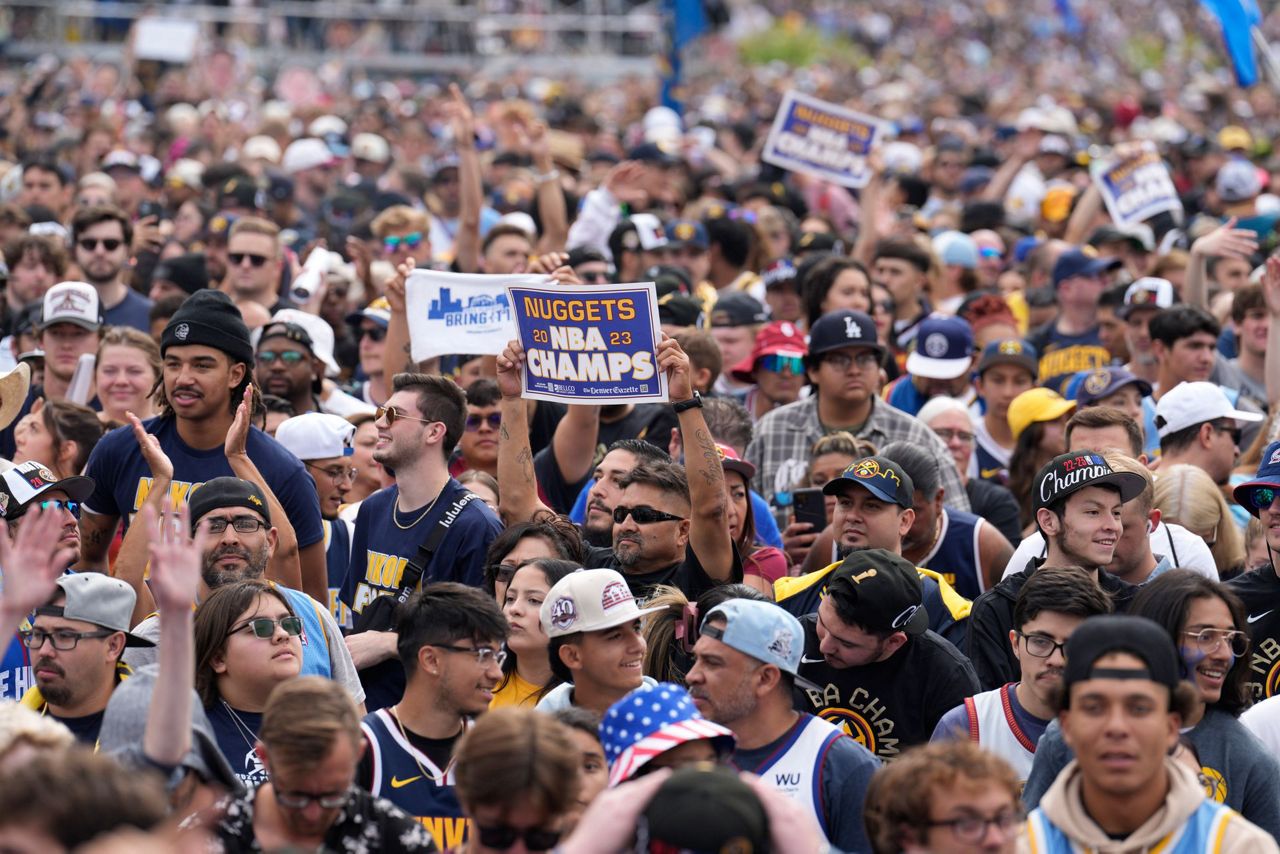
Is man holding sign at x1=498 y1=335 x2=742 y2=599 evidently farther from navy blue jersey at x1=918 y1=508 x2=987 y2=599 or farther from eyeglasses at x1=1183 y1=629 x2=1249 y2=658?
eyeglasses at x1=1183 y1=629 x2=1249 y2=658

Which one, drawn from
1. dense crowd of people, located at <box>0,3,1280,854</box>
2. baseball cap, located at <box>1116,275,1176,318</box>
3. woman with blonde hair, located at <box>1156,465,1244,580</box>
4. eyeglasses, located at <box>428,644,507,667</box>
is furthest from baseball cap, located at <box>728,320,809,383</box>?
eyeglasses, located at <box>428,644,507,667</box>

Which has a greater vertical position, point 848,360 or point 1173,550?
point 848,360

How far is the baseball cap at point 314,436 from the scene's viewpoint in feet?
26.2

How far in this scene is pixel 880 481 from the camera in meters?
6.83

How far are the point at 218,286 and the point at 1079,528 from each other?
6888 mm

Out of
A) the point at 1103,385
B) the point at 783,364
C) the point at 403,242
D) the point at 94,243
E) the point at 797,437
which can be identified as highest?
the point at 403,242

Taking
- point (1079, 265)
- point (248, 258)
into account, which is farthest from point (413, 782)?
point (1079, 265)

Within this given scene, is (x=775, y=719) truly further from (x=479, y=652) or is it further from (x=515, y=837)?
Result: (x=515, y=837)

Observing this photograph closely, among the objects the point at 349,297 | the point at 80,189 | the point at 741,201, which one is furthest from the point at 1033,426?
the point at 80,189

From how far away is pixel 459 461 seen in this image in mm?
8852

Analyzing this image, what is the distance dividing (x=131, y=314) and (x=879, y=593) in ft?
20.1

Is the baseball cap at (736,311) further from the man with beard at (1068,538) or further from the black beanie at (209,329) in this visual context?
the man with beard at (1068,538)

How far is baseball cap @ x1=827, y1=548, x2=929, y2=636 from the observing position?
5.82 metres

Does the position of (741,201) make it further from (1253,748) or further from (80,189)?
(1253,748)
